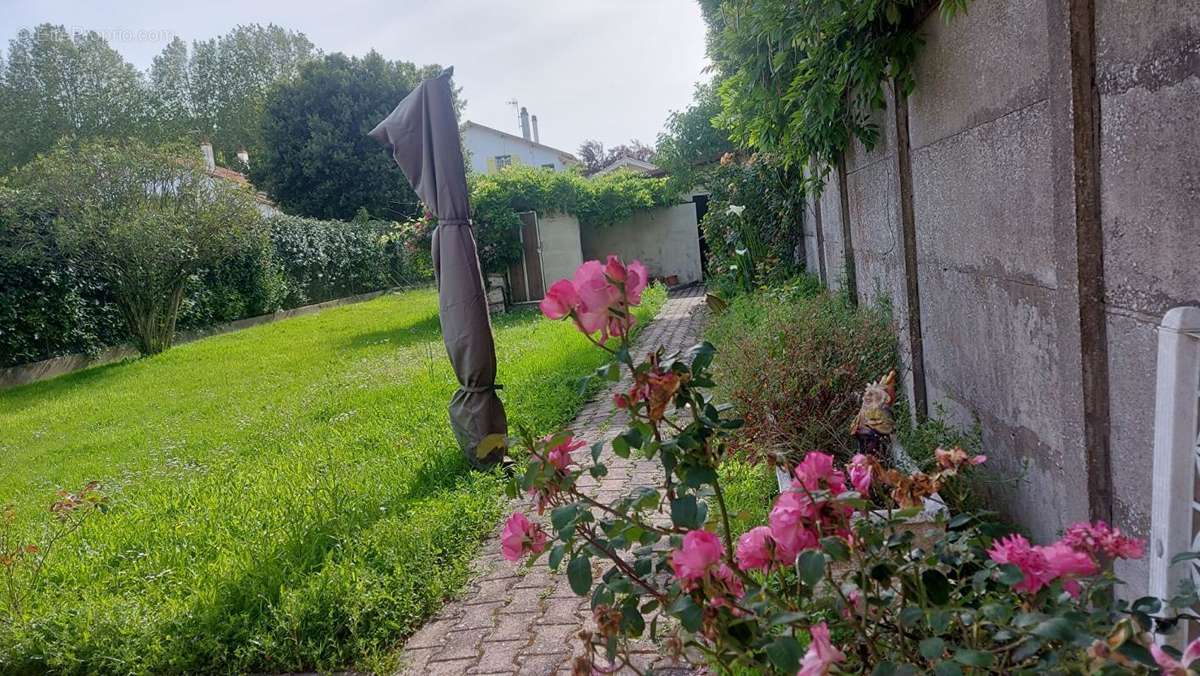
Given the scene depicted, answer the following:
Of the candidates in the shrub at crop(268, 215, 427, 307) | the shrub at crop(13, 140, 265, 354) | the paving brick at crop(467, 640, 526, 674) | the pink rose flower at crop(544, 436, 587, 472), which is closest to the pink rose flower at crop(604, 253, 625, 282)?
the pink rose flower at crop(544, 436, 587, 472)

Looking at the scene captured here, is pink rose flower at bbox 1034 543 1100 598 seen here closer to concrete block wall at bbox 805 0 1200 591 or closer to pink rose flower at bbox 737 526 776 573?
pink rose flower at bbox 737 526 776 573

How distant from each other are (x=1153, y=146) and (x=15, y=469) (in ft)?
26.5

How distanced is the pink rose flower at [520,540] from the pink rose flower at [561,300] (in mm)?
520

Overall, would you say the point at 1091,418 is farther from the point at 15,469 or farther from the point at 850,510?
the point at 15,469

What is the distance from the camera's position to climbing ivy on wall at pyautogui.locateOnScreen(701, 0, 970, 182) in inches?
125

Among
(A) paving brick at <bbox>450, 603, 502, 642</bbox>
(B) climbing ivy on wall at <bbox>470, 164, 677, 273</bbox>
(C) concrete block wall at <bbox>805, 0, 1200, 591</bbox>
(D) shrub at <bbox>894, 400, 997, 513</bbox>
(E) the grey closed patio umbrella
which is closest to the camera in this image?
(C) concrete block wall at <bbox>805, 0, 1200, 591</bbox>

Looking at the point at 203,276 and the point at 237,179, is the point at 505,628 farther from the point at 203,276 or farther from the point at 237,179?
the point at 237,179

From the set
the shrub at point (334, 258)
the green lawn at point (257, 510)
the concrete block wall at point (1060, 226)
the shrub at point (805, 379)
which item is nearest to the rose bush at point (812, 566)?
the concrete block wall at point (1060, 226)

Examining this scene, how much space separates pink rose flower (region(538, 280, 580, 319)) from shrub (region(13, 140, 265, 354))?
12656mm

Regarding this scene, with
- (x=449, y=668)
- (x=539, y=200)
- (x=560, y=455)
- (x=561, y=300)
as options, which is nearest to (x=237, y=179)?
(x=539, y=200)

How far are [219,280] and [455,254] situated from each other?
503 inches

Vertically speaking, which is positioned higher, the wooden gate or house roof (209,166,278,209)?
house roof (209,166,278,209)

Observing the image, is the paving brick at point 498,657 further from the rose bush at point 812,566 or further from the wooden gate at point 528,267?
the wooden gate at point 528,267

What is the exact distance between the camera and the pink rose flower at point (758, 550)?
146cm
